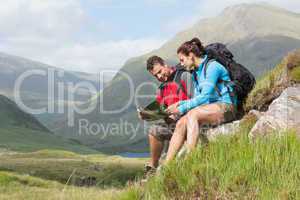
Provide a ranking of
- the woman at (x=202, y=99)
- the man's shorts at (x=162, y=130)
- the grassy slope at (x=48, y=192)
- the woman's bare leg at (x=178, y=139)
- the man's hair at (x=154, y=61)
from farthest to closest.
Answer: the grassy slope at (x=48, y=192) < the man's hair at (x=154, y=61) < the man's shorts at (x=162, y=130) < the woman at (x=202, y=99) < the woman's bare leg at (x=178, y=139)

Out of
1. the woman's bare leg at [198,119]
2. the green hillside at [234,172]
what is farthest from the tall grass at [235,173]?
the woman's bare leg at [198,119]

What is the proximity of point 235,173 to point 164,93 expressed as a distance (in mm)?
3835

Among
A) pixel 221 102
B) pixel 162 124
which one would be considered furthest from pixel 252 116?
pixel 162 124

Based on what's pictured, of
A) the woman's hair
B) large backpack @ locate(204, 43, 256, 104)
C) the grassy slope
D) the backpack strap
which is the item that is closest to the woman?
the woman's hair

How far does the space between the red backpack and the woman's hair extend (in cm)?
107

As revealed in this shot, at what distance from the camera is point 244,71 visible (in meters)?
9.98

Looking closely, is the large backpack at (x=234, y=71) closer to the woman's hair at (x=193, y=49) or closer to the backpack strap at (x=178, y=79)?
the woman's hair at (x=193, y=49)

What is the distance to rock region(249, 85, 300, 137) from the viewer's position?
29.5 feet

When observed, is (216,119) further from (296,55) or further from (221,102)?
(296,55)

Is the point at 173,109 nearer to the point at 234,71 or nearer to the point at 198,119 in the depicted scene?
the point at 198,119

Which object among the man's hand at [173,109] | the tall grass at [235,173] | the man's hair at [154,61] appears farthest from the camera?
the man's hair at [154,61]

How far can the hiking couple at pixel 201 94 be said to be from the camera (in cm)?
922

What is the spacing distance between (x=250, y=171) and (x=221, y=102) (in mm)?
2495

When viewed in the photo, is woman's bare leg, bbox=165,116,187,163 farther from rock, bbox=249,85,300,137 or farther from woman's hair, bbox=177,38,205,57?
woman's hair, bbox=177,38,205,57
